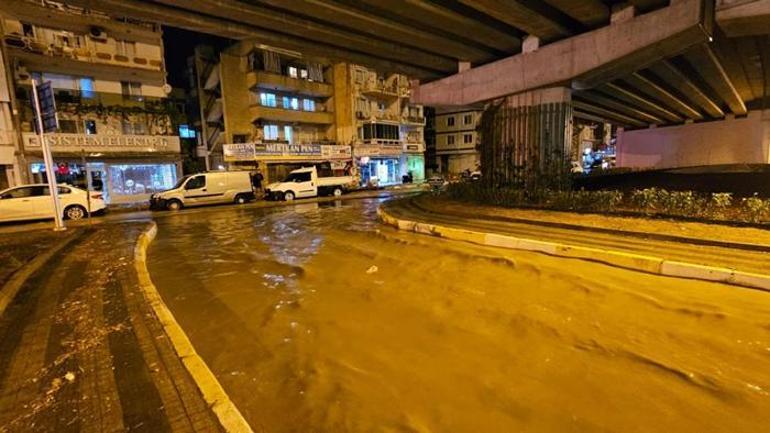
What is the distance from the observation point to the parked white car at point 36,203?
14.1m

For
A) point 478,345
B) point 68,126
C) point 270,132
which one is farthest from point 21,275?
point 270,132

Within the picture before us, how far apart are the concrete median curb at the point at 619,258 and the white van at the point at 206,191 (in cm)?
1488

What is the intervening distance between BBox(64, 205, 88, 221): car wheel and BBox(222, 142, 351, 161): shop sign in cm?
1121

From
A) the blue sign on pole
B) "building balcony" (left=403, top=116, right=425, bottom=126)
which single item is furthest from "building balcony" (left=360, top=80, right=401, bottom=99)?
the blue sign on pole

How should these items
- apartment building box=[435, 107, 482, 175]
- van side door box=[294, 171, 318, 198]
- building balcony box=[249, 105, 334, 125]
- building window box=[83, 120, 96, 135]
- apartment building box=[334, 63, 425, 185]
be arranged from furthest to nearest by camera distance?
apartment building box=[435, 107, 482, 175]
apartment building box=[334, 63, 425, 185]
building balcony box=[249, 105, 334, 125]
van side door box=[294, 171, 318, 198]
building window box=[83, 120, 96, 135]

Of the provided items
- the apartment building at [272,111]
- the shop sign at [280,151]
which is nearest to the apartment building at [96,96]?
the shop sign at [280,151]

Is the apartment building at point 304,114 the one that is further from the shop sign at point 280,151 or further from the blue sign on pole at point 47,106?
the blue sign on pole at point 47,106

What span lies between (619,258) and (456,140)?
4215 cm

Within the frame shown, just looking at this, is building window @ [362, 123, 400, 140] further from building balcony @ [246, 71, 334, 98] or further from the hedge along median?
the hedge along median

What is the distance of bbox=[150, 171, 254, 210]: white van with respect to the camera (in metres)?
18.6

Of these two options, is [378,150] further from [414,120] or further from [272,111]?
[272,111]

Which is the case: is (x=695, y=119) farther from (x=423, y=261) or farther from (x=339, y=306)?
(x=339, y=306)

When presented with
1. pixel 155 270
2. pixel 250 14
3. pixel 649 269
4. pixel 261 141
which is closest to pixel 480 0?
pixel 250 14

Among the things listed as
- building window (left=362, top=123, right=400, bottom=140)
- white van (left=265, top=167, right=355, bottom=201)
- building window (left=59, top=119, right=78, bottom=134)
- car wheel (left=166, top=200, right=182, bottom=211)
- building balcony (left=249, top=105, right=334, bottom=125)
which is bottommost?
car wheel (left=166, top=200, right=182, bottom=211)
